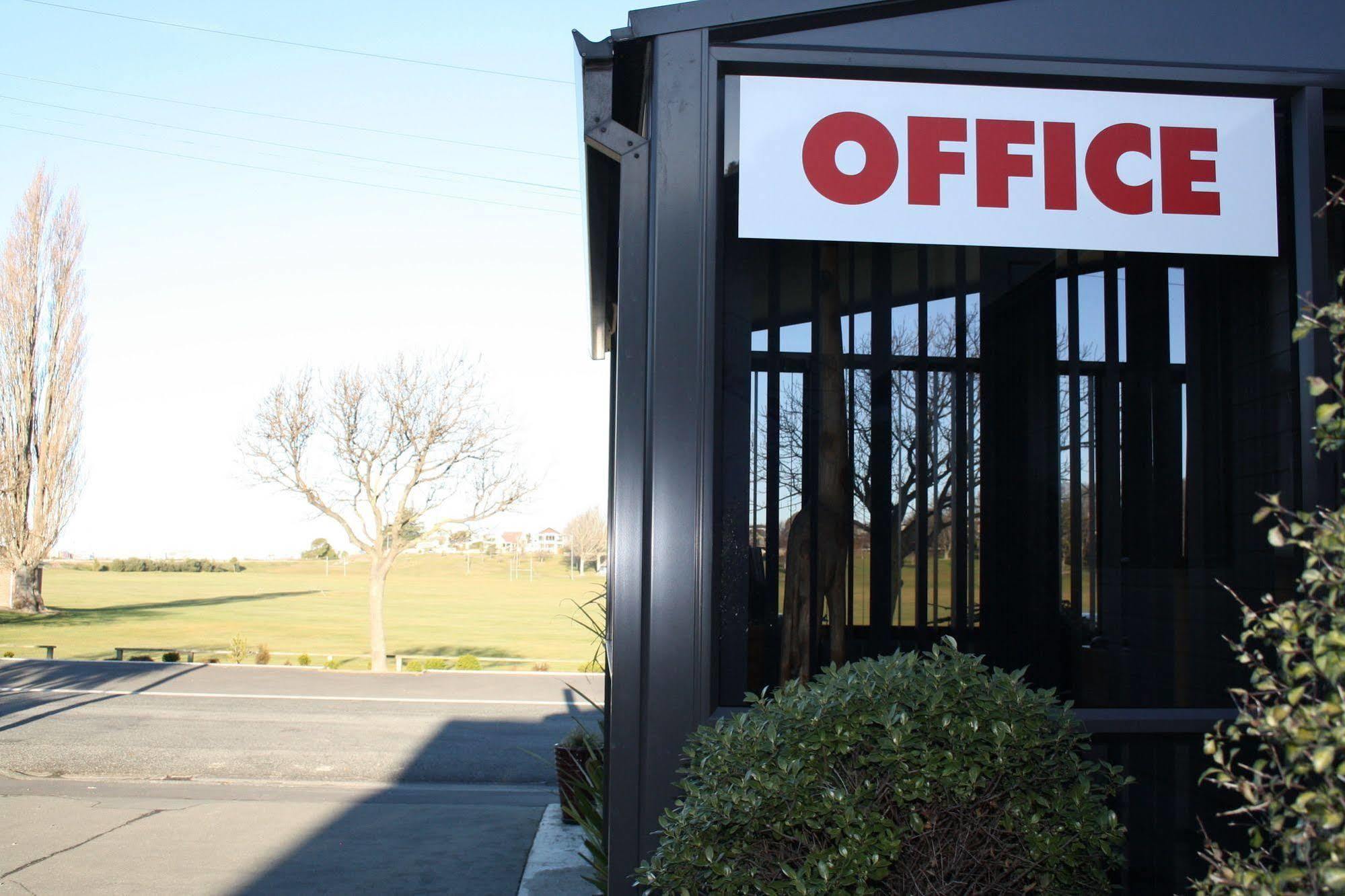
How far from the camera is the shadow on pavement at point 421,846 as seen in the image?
225 inches

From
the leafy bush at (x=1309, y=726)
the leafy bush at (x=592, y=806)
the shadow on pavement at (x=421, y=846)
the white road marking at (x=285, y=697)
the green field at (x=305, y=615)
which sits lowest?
the green field at (x=305, y=615)

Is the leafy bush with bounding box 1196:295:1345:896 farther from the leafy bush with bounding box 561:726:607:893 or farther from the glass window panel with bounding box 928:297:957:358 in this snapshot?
the leafy bush with bounding box 561:726:607:893

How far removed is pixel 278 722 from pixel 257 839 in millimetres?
7295

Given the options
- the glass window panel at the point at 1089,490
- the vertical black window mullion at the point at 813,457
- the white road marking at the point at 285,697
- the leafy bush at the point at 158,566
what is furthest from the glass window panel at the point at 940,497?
the leafy bush at the point at 158,566

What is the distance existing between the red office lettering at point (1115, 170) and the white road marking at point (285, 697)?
13089 mm

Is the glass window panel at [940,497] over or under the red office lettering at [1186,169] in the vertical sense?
under

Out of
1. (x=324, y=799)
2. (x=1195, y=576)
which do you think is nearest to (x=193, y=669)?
(x=324, y=799)

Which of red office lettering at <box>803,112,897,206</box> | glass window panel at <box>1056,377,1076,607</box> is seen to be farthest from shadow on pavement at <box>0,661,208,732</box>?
glass window panel at <box>1056,377,1076,607</box>

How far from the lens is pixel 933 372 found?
385 centimetres

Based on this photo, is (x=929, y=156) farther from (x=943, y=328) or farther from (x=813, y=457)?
(x=813, y=457)

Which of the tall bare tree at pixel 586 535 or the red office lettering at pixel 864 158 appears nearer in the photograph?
the red office lettering at pixel 864 158

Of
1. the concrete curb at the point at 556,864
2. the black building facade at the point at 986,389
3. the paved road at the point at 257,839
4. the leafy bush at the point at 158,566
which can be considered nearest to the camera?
the black building facade at the point at 986,389

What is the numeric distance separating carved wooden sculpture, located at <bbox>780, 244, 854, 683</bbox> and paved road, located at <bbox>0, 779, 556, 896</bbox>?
106 inches

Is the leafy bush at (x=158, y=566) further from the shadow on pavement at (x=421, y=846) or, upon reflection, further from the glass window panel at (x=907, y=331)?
the glass window panel at (x=907, y=331)
